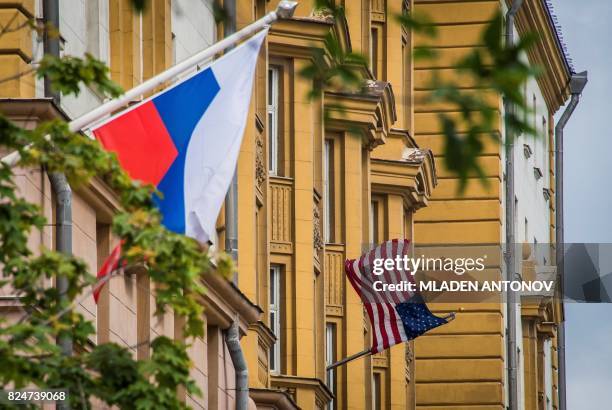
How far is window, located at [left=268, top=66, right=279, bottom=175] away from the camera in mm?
38688

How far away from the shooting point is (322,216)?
41.5 meters

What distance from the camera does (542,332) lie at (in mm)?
65875

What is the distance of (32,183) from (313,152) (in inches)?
666

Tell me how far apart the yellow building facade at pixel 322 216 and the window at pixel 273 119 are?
3cm

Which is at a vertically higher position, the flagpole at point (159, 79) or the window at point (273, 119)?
the window at point (273, 119)

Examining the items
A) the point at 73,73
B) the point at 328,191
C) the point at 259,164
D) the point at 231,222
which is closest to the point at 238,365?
the point at 231,222

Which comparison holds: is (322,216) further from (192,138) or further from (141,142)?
(141,142)

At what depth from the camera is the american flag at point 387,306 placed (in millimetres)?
40719

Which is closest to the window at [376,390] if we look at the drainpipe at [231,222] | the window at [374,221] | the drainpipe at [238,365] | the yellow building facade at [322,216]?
the yellow building facade at [322,216]

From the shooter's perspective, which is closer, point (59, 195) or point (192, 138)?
point (192, 138)

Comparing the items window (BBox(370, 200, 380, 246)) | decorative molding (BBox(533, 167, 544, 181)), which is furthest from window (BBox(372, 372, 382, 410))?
decorative molding (BBox(533, 167, 544, 181))

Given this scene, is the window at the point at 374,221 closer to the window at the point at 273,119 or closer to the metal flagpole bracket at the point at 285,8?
the window at the point at 273,119

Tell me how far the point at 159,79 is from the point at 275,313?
19613 millimetres

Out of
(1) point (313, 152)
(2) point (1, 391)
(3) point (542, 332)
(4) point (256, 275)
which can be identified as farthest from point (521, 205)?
(2) point (1, 391)
